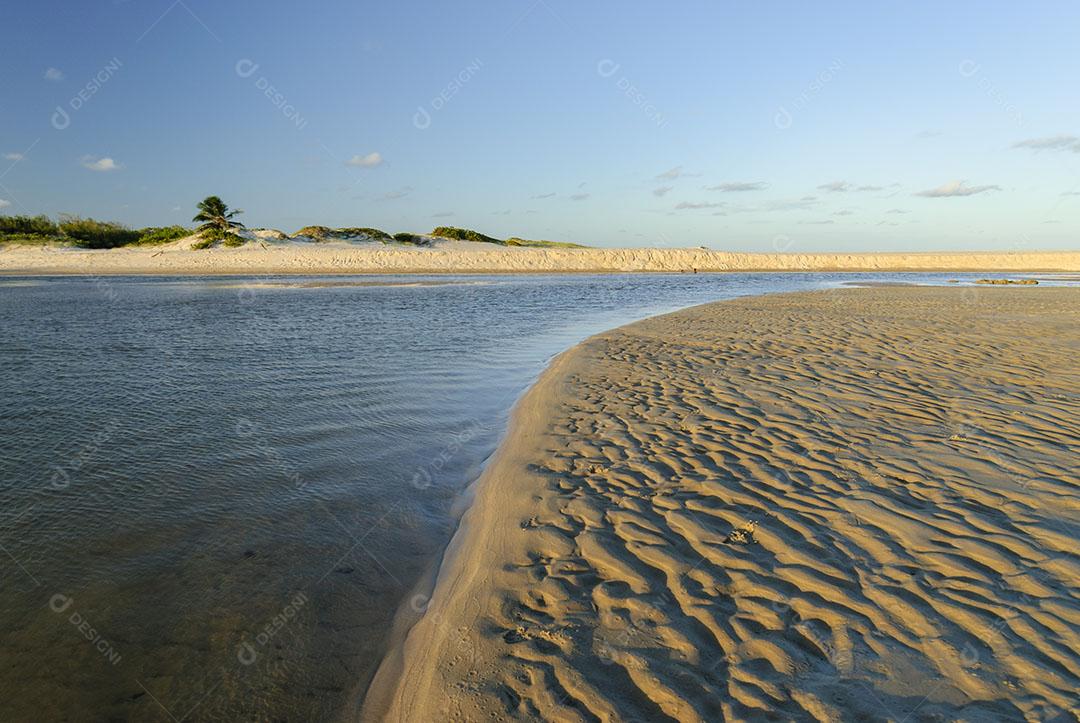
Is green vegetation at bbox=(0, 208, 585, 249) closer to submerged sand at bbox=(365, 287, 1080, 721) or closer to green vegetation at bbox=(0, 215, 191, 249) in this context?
green vegetation at bbox=(0, 215, 191, 249)

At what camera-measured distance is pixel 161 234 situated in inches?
2350

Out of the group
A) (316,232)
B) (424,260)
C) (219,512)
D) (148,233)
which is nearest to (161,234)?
(148,233)

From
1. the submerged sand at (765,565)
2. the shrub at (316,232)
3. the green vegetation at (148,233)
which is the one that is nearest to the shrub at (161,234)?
the green vegetation at (148,233)

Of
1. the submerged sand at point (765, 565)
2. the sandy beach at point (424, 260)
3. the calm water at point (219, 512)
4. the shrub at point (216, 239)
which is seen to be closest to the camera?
the submerged sand at point (765, 565)

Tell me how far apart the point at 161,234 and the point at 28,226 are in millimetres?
11131

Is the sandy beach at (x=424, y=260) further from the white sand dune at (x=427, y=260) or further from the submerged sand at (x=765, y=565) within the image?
the submerged sand at (x=765, y=565)

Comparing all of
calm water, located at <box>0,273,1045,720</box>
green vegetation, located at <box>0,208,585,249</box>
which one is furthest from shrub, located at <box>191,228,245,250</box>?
calm water, located at <box>0,273,1045,720</box>

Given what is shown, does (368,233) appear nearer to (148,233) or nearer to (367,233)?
(367,233)

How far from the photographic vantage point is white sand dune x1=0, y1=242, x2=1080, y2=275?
47344mm

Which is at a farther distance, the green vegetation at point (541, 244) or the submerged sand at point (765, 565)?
the green vegetation at point (541, 244)

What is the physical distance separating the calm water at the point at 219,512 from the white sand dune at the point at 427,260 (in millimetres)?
40640

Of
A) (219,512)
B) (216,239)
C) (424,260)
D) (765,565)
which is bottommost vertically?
(424,260)

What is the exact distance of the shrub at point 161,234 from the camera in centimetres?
5794

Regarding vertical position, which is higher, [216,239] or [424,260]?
[216,239]
